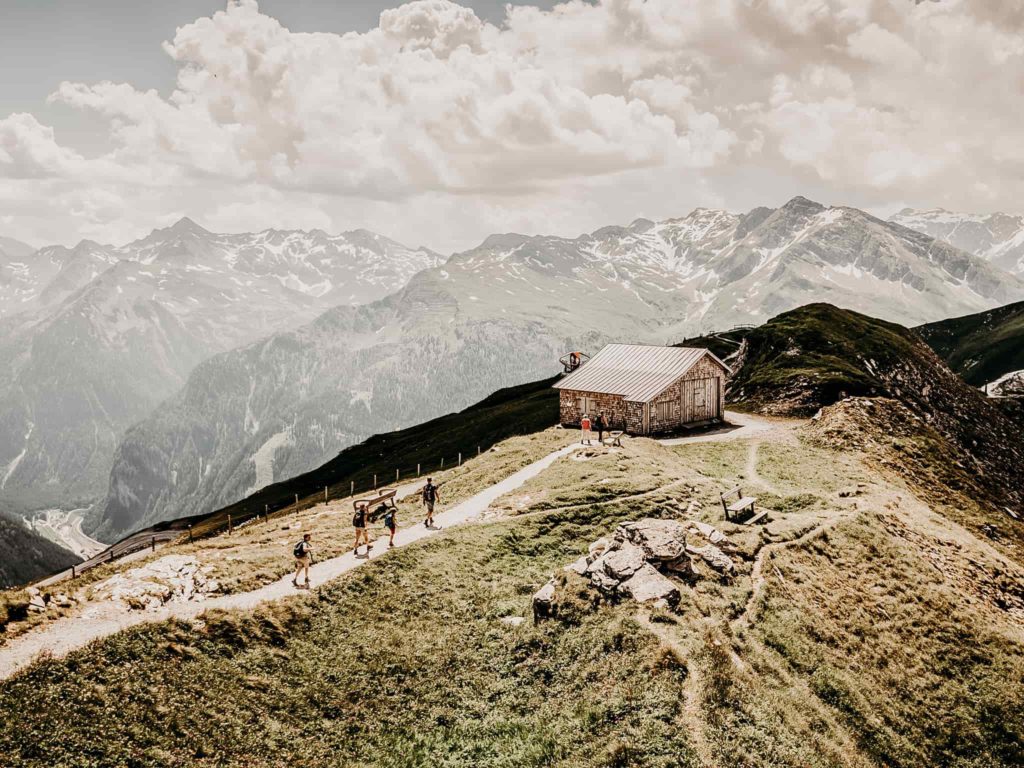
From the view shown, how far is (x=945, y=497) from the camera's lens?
56.1 m

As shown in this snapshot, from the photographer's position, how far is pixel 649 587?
27.6 m

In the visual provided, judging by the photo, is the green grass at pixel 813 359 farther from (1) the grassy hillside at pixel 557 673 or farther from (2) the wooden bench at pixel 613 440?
(1) the grassy hillside at pixel 557 673

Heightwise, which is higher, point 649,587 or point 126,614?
point 126,614

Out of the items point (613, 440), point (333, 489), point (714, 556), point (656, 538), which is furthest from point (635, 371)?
point (333, 489)

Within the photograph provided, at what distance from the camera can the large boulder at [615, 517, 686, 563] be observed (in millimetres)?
29969

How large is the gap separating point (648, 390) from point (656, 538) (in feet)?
128

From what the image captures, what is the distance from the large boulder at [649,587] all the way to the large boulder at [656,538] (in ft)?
4.10

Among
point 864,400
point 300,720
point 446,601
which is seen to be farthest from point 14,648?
point 864,400

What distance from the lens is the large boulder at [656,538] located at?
30.0 meters

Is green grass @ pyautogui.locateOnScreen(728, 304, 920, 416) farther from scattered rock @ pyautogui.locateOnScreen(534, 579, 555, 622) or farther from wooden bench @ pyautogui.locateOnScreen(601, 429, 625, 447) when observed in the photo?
scattered rock @ pyautogui.locateOnScreen(534, 579, 555, 622)

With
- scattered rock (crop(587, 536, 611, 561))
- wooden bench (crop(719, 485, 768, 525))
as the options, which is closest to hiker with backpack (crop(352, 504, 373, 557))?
scattered rock (crop(587, 536, 611, 561))

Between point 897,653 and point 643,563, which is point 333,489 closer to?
point 643,563

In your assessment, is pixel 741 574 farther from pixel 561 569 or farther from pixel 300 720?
pixel 300 720

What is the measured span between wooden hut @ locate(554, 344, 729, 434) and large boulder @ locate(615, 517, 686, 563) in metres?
35.0
